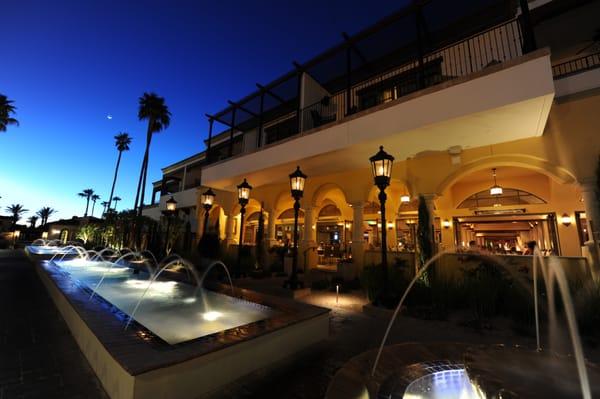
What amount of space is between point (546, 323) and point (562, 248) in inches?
320

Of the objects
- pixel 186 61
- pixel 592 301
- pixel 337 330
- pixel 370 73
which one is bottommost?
pixel 337 330

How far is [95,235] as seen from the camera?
24.7 metres

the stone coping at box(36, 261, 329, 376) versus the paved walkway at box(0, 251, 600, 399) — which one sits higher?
the stone coping at box(36, 261, 329, 376)

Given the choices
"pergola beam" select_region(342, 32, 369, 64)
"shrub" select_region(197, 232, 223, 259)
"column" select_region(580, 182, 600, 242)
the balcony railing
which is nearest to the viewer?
"column" select_region(580, 182, 600, 242)

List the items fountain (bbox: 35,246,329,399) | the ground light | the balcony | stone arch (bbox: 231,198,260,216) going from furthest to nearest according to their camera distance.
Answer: stone arch (bbox: 231,198,260,216) → the balcony → the ground light → fountain (bbox: 35,246,329,399)

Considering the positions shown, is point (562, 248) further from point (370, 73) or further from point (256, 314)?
point (256, 314)

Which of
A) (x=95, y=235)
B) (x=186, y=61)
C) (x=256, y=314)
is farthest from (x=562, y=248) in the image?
(x=95, y=235)

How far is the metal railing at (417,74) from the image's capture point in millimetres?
9156

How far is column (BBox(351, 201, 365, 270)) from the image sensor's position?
10109 mm

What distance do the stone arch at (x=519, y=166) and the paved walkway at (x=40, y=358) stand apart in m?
9.57

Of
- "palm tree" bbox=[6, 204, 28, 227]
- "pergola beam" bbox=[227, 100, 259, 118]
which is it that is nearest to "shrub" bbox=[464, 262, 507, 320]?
"pergola beam" bbox=[227, 100, 259, 118]

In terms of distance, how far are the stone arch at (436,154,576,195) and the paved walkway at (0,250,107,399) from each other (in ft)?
31.4

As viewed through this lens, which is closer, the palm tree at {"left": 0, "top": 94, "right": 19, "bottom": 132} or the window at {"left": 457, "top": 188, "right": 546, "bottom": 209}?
the window at {"left": 457, "top": 188, "right": 546, "bottom": 209}

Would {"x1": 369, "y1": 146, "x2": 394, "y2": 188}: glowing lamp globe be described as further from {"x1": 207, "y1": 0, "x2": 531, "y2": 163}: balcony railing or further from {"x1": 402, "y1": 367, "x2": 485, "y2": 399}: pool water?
{"x1": 402, "y1": 367, "x2": 485, "y2": 399}: pool water
